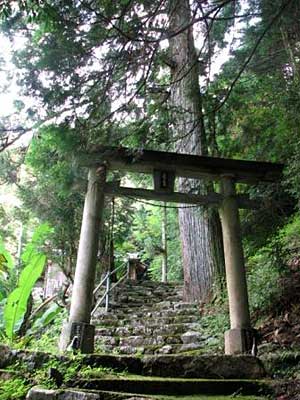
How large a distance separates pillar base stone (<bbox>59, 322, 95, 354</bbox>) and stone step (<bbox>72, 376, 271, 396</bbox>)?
70.8 inches

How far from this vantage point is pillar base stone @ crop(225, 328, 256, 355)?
199 inches

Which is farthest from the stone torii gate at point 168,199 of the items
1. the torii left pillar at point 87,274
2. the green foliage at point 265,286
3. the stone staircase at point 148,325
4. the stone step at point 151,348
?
the stone staircase at point 148,325

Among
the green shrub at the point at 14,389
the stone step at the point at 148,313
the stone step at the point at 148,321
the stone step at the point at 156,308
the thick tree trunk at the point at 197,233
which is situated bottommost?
the green shrub at the point at 14,389

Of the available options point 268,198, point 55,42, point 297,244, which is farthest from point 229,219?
point 55,42

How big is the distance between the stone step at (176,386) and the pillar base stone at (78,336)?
1.80 meters

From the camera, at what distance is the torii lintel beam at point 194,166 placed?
5802 mm

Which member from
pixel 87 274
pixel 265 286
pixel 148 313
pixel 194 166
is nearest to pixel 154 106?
pixel 194 166

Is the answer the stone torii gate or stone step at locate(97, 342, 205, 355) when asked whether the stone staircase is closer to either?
stone step at locate(97, 342, 205, 355)

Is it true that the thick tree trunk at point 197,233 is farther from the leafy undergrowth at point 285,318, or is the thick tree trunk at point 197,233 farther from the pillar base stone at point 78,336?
the pillar base stone at point 78,336

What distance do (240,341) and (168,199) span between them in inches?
84.3

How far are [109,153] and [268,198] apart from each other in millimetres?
2573

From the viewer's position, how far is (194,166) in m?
6.05

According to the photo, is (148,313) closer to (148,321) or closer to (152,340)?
(148,321)

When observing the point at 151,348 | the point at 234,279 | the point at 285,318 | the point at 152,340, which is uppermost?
the point at 234,279
